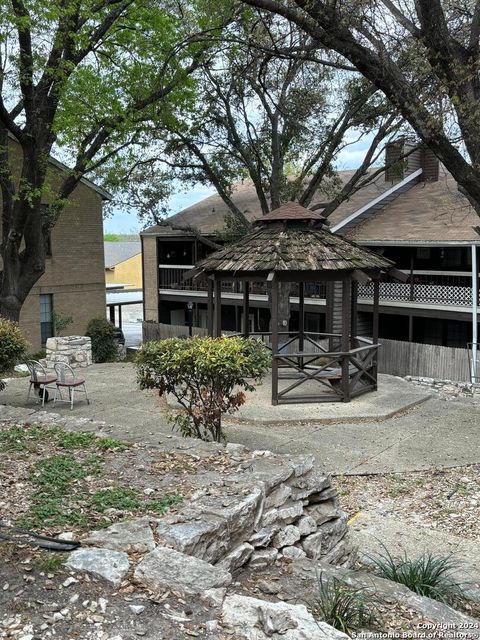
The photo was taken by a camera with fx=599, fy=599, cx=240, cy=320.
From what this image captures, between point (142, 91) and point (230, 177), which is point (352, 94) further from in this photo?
point (142, 91)

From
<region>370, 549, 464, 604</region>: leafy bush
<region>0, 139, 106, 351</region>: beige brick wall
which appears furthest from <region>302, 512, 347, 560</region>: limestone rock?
<region>0, 139, 106, 351</region>: beige brick wall

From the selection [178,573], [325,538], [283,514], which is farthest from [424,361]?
[178,573]

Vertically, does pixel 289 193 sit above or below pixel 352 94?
below

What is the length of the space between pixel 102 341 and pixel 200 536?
19.0 m

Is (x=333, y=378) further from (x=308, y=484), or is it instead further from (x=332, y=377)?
(x=308, y=484)

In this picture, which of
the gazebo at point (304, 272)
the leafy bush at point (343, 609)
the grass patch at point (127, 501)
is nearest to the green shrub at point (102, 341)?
the gazebo at point (304, 272)

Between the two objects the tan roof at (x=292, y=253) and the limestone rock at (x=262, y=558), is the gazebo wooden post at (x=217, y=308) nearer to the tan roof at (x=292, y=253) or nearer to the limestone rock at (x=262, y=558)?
the tan roof at (x=292, y=253)

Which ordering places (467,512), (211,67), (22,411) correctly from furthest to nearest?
(211,67), (22,411), (467,512)

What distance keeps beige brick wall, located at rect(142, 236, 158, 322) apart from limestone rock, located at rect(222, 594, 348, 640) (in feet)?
110

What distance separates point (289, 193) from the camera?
26703 mm

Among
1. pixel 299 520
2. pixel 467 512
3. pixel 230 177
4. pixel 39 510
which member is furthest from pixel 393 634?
pixel 230 177

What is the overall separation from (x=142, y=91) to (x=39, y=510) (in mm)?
16588

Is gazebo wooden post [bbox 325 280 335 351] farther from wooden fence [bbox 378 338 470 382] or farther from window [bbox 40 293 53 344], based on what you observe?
window [bbox 40 293 53 344]

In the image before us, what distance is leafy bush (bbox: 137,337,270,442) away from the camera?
28.2 feet
